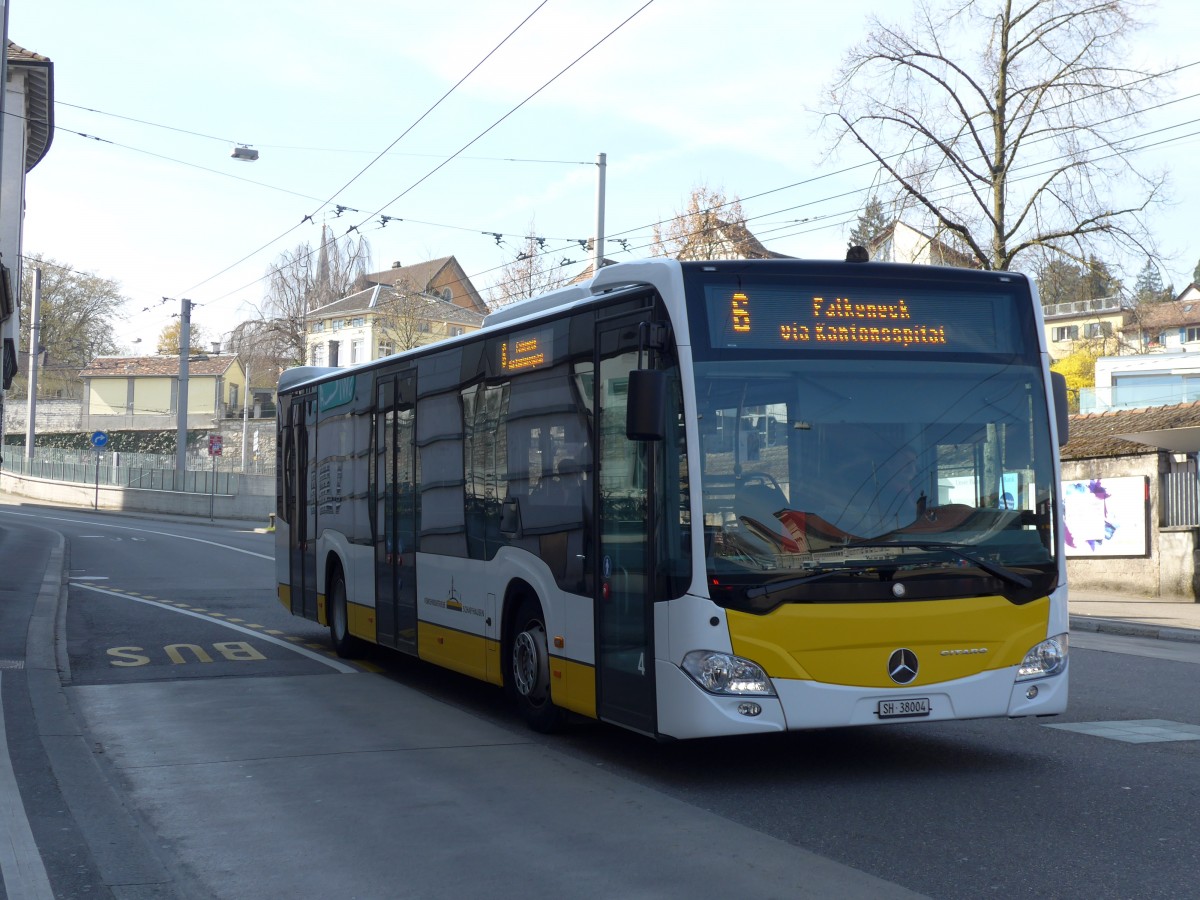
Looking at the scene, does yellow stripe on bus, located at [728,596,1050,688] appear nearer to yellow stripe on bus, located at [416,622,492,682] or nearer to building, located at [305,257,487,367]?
yellow stripe on bus, located at [416,622,492,682]

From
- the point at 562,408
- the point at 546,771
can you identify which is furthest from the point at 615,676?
the point at 562,408

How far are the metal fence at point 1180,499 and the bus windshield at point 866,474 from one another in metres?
16.4

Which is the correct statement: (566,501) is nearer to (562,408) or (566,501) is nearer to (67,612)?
(562,408)

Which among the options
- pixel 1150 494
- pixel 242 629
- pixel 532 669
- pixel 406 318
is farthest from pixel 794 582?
pixel 406 318

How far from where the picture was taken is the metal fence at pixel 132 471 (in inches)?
2387

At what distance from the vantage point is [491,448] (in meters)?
10.1

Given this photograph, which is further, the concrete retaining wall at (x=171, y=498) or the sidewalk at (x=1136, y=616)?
the concrete retaining wall at (x=171, y=498)

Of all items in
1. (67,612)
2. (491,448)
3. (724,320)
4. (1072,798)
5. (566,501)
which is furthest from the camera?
(67,612)

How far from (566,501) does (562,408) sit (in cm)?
61

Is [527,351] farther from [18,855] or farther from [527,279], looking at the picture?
[527,279]

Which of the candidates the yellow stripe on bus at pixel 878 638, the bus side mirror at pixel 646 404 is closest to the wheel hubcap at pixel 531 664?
the yellow stripe on bus at pixel 878 638

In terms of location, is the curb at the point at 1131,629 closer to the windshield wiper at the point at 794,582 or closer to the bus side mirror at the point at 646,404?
Result: the windshield wiper at the point at 794,582

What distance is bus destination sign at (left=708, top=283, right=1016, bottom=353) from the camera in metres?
7.84

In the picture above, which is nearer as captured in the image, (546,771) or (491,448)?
(546,771)
